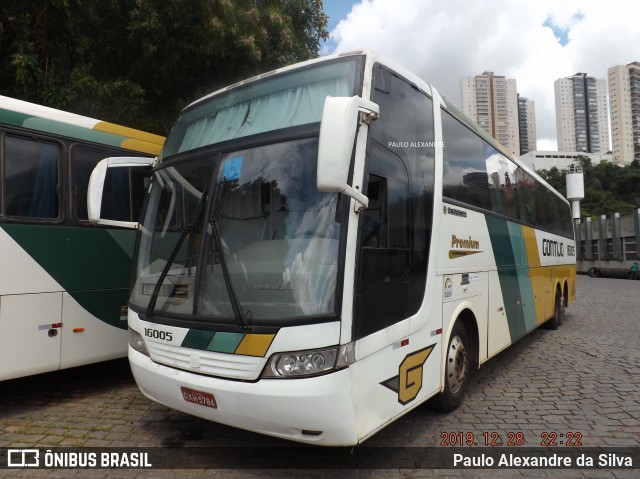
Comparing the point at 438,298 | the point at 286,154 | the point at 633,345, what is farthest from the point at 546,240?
the point at 286,154

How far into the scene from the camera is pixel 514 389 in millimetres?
5484

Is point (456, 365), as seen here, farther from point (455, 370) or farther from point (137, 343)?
point (137, 343)

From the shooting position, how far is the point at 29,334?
4.56 m

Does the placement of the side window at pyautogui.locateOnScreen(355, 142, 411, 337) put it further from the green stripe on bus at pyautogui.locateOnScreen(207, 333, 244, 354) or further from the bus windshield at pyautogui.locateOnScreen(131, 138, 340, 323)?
the green stripe on bus at pyautogui.locateOnScreen(207, 333, 244, 354)

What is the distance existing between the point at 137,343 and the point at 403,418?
102 inches

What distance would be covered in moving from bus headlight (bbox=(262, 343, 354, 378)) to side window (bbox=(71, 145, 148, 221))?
3.35 m

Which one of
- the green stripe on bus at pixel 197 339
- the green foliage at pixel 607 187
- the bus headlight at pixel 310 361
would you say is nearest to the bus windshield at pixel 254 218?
the green stripe on bus at pixel 197 339

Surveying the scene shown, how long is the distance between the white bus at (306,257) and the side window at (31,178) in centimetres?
139

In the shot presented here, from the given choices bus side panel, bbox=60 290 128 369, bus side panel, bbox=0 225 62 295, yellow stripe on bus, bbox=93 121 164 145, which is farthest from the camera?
yellow stripe on bus, bbox=93 121 164 145

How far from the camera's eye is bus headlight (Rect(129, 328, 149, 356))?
12.4 ft

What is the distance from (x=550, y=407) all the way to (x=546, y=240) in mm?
4735

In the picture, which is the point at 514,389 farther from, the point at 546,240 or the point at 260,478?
the point at 546,240

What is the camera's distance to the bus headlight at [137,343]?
12.4ft

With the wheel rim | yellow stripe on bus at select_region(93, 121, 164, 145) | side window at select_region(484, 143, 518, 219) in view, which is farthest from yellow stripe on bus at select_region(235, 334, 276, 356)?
side window at select_region(484, 143, 518, 219)
